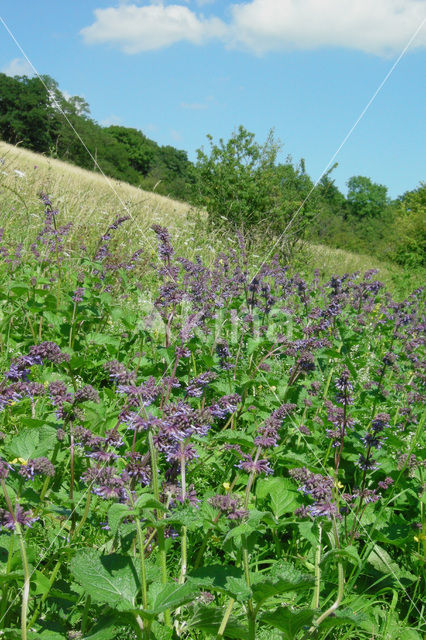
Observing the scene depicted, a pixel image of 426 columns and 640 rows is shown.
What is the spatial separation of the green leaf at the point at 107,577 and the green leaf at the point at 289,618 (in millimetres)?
397

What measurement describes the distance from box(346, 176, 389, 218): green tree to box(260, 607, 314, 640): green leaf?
11273cm

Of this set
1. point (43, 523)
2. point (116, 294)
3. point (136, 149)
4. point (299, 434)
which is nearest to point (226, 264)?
point (116, 294)

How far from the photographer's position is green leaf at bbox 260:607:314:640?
4.62 feet

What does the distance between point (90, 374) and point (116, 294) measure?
7.53ft

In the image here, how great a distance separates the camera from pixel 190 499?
1.75 meters

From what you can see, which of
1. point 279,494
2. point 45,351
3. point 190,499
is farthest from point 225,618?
point 45,351

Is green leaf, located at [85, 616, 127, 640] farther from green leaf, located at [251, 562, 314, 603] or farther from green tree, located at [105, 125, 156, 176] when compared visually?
green tree, located at [105, 125, 156, 176]

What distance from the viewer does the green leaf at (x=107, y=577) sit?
4.44 feet

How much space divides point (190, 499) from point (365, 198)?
378 feet

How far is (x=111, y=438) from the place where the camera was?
1681 millimetres

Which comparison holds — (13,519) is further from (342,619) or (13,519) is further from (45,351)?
(342,619)

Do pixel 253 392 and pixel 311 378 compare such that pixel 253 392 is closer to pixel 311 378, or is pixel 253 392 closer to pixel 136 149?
pixel 311 378

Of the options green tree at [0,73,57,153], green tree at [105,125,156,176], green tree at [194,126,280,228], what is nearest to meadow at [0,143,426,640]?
green tree at [194,126,280,228]

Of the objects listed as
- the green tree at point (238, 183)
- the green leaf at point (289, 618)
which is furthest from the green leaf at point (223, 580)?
the green tree at point (238, 183)
